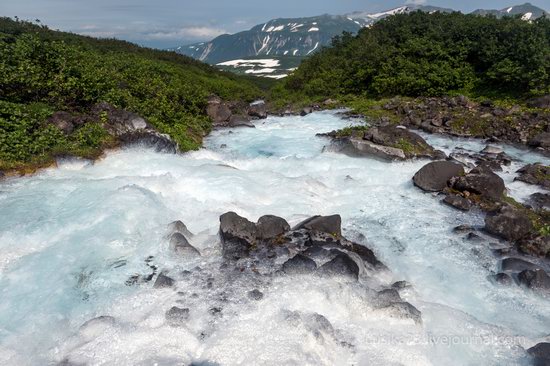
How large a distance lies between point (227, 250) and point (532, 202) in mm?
10621

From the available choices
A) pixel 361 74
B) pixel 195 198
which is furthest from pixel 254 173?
pixel 361 74

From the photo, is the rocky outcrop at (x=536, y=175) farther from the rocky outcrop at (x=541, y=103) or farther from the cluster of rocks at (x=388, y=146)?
the rocky outcrop at (x=541, y=103)

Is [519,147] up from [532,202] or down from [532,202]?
down

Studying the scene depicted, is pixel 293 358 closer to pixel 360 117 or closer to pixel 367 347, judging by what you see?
pixel 367 347

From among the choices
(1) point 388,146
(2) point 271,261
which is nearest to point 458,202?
(1) point 388,146

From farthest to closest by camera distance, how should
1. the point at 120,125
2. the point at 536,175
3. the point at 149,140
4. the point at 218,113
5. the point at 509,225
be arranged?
the point at 218,113 → the point at 120,125 → the point at 149,140 → the point at 536,175 → the point at 509,225

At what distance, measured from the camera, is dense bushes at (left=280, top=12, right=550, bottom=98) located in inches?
1062

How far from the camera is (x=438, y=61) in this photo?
106 ft

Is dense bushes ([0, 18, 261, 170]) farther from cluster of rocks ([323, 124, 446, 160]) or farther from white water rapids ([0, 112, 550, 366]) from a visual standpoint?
cluster of rocks ([323, 124, 446, 160])

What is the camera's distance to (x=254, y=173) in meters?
15.3

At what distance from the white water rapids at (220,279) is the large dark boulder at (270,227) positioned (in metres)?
1.26

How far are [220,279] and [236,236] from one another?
1552 millimetres

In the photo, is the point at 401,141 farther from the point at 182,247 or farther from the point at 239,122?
the point at 182,247

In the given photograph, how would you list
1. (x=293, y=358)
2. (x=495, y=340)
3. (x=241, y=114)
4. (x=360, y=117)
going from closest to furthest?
(x=293, y=358)
(x=495, y=340)
(x=360, y=117)
(x=241, y=114)
